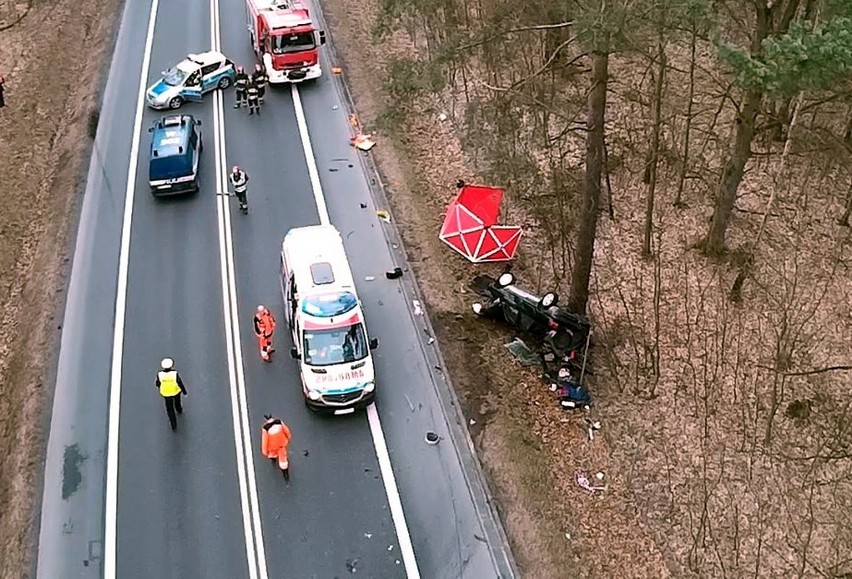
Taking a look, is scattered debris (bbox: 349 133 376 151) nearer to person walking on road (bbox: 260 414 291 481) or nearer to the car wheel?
the car wheel

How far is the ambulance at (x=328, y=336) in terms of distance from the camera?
15938 millimetres

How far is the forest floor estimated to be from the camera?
14016mm

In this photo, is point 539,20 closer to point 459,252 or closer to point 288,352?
point 459,252

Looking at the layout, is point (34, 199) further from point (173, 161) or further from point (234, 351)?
point (234, 351)

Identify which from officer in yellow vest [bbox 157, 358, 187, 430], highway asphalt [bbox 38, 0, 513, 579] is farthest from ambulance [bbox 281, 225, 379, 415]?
officer in yellow vest [bbox 157, 358, 187, 430]

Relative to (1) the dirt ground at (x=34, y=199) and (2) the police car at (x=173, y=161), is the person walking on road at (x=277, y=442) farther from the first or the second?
(2) the police car at (x=173, y=161)

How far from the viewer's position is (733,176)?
61.7 feet

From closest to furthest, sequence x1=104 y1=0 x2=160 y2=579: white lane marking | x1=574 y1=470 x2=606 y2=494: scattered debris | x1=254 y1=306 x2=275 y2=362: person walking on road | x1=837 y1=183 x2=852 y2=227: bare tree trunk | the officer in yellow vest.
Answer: x1=104 y1=0 x2=160 y2=579: white lane marking < x1=574 y1=470 x2=606 y2=494: scattered debris < the officer in yellow vest < x1=254 y1=306 x2=275 y2=362: person walking on road < x1=837 y1=183 x2=852 y2=227: bare tree trunk

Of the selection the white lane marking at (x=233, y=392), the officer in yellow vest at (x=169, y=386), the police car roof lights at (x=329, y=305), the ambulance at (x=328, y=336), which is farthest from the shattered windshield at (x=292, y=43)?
the officer in yellow vest at (x=169, y=386)

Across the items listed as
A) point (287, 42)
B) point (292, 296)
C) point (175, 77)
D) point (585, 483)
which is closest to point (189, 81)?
point (175, 77)

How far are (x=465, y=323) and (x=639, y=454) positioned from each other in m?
4.89

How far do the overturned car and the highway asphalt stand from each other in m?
2.20

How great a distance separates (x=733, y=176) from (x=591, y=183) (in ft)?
15.5

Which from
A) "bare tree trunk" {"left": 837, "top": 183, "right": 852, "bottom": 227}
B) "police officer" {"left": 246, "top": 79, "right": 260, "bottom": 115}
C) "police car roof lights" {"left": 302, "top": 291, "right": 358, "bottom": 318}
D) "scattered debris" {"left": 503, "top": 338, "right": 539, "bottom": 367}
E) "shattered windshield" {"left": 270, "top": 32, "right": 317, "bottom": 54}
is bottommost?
"scattered debris" {"left": 503, "top": 338, "right": 539, "bottom": 367}
